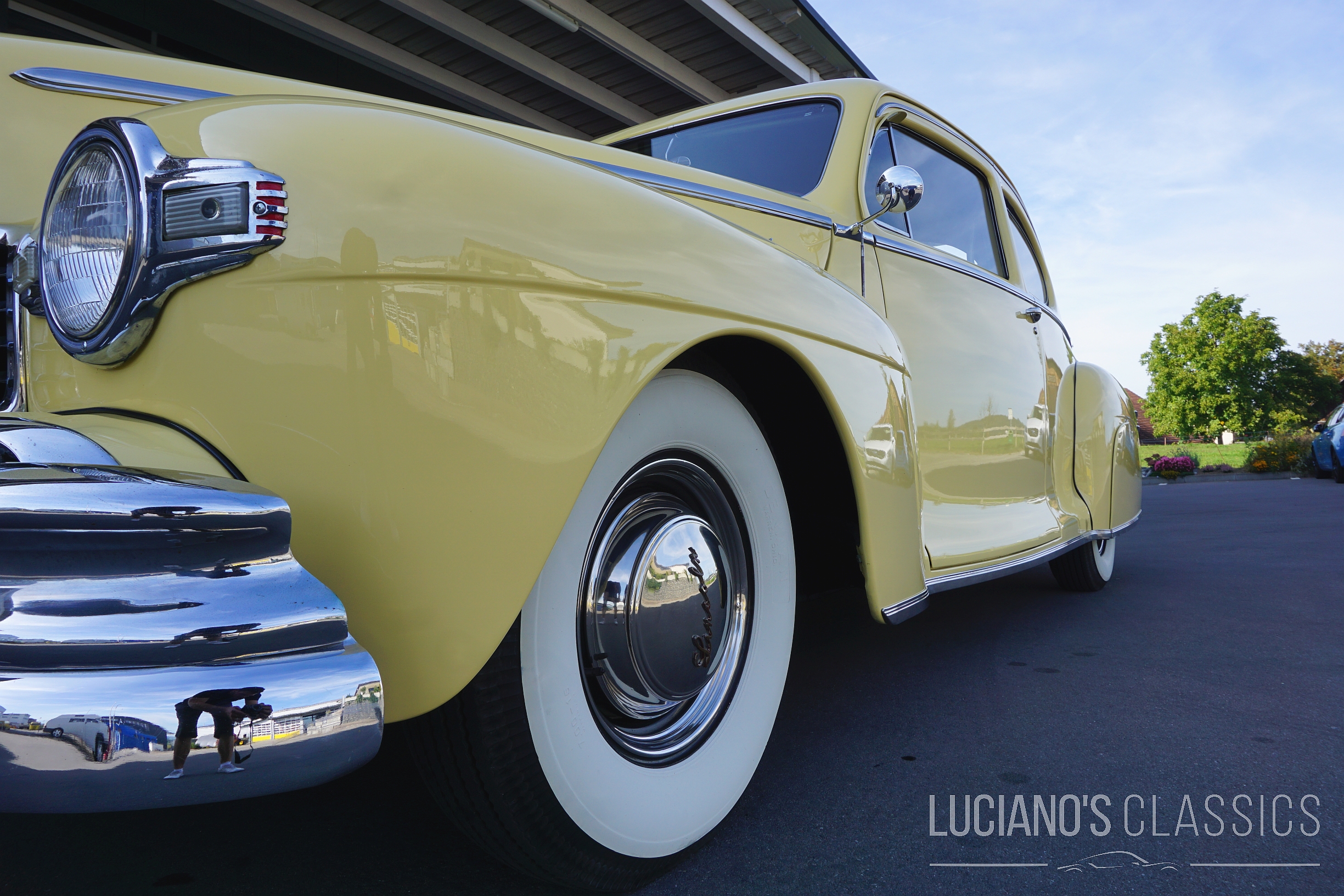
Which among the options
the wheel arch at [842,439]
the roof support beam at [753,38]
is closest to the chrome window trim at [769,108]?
the wheel arch at [842,439]

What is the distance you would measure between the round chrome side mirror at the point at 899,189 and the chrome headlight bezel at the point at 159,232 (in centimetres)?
155

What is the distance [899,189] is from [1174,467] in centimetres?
1716

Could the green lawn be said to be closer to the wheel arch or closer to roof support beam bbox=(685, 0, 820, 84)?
roof support beam bbox=(685, 0, 820, 84)

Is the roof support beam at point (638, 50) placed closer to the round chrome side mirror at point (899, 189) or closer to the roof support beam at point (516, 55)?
the roof support beam at point (516, 55)

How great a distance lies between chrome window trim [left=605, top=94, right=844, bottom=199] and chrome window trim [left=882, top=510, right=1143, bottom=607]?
3.64 feet

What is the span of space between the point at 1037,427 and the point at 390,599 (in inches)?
105

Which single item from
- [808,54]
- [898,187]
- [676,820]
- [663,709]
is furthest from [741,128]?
[808,54]

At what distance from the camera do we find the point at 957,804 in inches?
62.0

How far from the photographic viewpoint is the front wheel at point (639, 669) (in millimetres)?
1105

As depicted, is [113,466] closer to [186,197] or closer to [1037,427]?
[186,197]

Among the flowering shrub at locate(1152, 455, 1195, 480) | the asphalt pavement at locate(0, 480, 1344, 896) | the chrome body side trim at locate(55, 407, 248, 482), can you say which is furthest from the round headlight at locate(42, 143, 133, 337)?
the flowering shrub at locate(1152, 455, 1195, 480)

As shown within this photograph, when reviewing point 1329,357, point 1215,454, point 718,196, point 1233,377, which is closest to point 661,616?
point 718,196

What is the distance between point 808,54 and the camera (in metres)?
6.97

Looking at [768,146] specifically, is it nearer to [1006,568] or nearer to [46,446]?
[1006,568]
